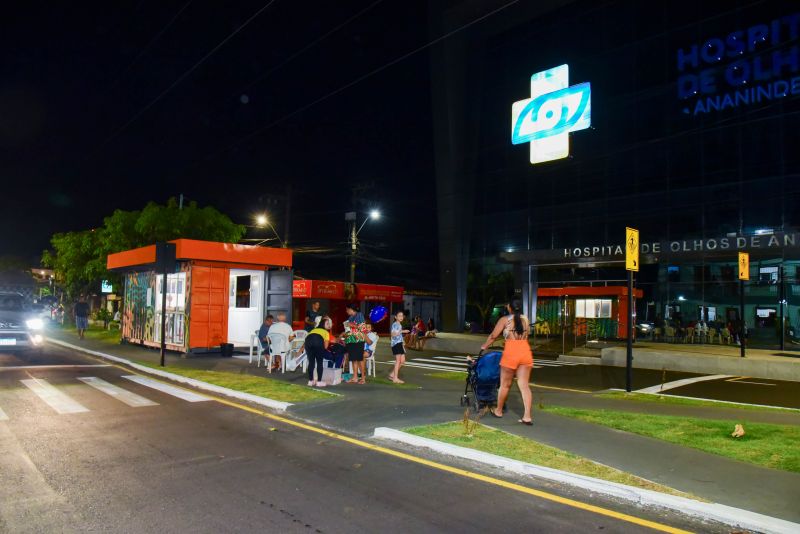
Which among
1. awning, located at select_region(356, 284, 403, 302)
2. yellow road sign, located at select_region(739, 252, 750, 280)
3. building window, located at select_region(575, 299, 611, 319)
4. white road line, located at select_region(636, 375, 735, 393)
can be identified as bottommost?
white road line, located at select_region(636, 375, 735, 393)

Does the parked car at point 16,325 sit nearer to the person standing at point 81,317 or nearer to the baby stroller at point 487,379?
the person standing at point 81,317

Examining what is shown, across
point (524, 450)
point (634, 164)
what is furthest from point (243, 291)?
point (634, 164)

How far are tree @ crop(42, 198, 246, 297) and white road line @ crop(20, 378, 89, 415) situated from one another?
597 inches

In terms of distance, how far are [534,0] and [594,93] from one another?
23.8ft

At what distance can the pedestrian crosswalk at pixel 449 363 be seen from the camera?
17.6 meters

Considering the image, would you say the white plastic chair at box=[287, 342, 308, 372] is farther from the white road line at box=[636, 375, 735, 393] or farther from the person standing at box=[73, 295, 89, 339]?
the person standing at box=[73, 295, 89, 339]

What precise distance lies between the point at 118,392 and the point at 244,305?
36.8ft

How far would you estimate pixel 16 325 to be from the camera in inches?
683

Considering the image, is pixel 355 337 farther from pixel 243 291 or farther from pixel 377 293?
pixel 377 293

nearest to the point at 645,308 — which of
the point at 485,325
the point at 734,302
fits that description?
the point at 734,302

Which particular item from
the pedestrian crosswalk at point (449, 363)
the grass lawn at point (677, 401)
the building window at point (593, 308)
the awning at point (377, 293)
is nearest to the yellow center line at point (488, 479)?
the grass lawn at point (677, 401)

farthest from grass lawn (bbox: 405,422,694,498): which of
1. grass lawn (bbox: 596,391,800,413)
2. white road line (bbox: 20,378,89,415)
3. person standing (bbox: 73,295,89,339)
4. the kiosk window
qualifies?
person standing (bbox: 73,295,89,339)

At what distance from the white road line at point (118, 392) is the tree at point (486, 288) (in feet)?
81.1

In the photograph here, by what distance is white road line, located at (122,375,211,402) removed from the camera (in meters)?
10.3
